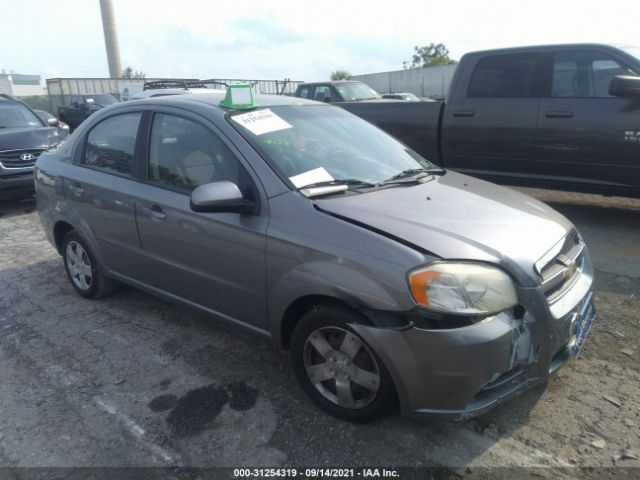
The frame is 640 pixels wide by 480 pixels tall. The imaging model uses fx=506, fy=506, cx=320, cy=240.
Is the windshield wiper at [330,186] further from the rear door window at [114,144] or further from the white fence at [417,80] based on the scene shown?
the white fence at [417,80]


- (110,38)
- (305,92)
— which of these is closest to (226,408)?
(305,92)

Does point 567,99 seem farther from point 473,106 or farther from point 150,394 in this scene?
point 150,394

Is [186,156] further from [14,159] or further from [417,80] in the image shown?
[417,80]

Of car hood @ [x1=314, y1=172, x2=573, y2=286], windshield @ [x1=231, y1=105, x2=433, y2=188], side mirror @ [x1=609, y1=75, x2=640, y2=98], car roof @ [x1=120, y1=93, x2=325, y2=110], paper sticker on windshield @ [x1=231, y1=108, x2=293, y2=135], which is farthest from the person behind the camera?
side mirror @ [x1=609, y1=75, x2=640, y2=98]

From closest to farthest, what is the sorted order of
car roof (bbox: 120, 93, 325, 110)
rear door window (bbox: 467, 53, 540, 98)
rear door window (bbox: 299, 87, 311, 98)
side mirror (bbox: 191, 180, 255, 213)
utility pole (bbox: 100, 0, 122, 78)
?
side mirror (bbox: 191, 180, 255, 213) → car roof (bbox: 120, 93, 325, 110) → rear door window (bbox: 467, 53, 540, 98) → rear door window (bbox: 299, 87, 311, 98) → utility pole (bbox: 100, 0, 122, 78)

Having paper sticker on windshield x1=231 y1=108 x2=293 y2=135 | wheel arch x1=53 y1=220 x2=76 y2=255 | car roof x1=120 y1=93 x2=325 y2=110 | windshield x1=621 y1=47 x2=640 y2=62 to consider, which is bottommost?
wheel arch x1=53 y1=220 x2=76 y2=255

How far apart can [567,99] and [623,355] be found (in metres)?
3.43

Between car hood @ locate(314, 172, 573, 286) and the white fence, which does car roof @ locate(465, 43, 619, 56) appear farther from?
the white fence

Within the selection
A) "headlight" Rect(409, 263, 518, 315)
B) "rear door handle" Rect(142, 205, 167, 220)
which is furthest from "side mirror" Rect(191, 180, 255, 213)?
"headlight" Rect(409, 263, 518, 315)

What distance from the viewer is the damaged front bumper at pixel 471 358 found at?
7.10 ft

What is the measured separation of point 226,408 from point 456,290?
142 centimetres

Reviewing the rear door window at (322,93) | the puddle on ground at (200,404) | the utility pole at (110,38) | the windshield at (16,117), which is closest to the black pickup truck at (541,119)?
the puddle on ground at (200,404)

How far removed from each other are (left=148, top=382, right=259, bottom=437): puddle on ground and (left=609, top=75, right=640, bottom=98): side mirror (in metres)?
4.63

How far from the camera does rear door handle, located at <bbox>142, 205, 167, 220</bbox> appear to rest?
3.23 m
